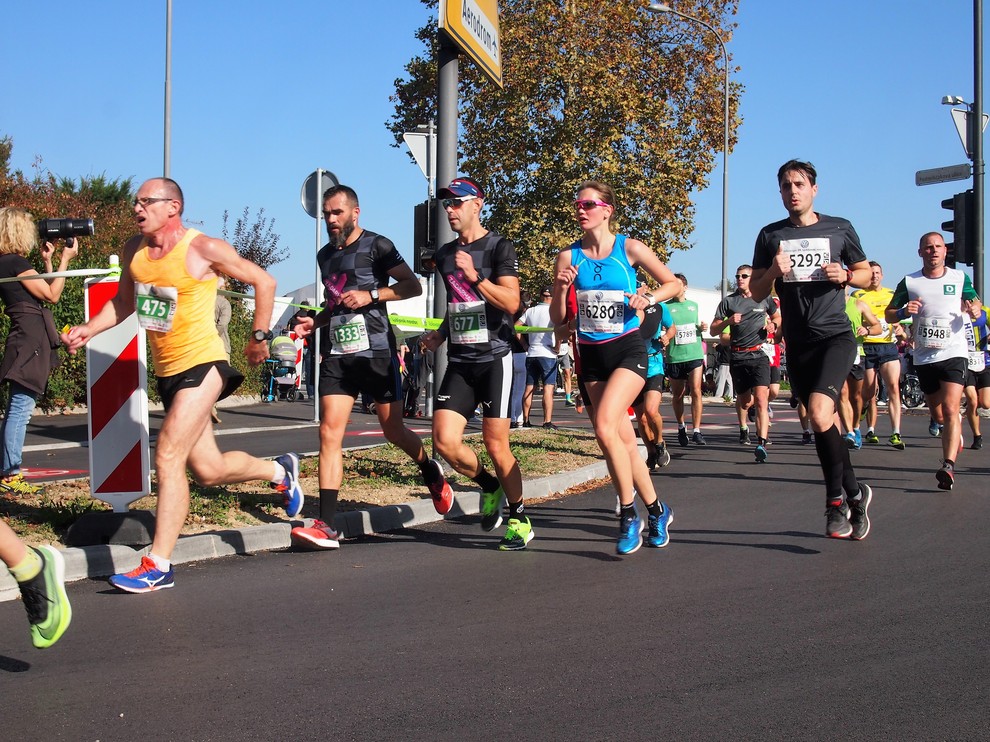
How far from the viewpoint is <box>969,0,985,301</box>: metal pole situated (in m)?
16.2

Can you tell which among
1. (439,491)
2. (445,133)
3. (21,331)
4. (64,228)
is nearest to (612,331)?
(439,491)

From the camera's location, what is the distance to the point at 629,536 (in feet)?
21.3

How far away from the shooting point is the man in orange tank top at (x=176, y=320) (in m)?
5.67

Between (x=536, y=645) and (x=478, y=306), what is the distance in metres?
2.94

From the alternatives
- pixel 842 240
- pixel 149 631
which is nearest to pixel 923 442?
pixel 842 240

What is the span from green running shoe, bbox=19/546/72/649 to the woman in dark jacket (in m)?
3.99

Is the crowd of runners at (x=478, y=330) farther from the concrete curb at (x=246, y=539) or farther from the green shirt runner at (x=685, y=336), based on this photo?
the green shirt runner at (x=685, y=336)

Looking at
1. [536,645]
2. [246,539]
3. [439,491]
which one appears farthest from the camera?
[439,491]

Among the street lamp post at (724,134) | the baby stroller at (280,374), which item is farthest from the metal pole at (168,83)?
the street lamp post at (724,134)

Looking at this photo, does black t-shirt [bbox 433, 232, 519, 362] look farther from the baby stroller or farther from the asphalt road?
the baby stroller

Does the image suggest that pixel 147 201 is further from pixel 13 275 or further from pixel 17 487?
pixel 17 487

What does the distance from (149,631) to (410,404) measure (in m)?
15.9

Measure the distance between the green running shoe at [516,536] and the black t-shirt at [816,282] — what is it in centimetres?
203

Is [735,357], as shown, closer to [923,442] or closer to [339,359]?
[923,442]
